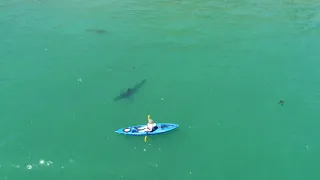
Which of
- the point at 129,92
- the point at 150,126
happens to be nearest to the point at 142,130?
the point at 150,126

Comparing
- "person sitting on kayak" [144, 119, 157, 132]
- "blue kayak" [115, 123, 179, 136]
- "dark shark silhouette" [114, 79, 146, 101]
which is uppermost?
"dark shark silhouette" [114, 79, 146, 101]

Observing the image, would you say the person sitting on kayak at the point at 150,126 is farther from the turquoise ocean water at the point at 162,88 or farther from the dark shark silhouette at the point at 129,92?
the dark shark silhouette at the point at 129,92

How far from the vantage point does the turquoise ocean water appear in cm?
2453

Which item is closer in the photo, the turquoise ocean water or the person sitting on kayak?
the turquoise ocean water

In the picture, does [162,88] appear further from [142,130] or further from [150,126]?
[150,126]

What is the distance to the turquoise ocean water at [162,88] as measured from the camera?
2453 centimetres

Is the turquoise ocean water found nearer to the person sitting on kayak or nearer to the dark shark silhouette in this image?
the dark shark silhouette

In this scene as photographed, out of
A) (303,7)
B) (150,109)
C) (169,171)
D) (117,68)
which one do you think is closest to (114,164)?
(169,171)

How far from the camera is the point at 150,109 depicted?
28.2 m

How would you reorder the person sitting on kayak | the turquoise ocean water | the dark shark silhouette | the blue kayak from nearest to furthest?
the turquoise ocean water
the person sitting on kayak
the blue kayak
the dark shark silhouette

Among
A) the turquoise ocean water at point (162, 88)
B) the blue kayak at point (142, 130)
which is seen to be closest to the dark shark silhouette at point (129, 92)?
the turquoise ocean water at point (162, 88)

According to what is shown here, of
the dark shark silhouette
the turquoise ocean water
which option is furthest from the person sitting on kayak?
the dark shark silhouette

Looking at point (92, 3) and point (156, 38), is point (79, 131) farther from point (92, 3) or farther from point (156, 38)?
point (92, 3)

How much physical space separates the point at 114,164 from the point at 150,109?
600 cm
